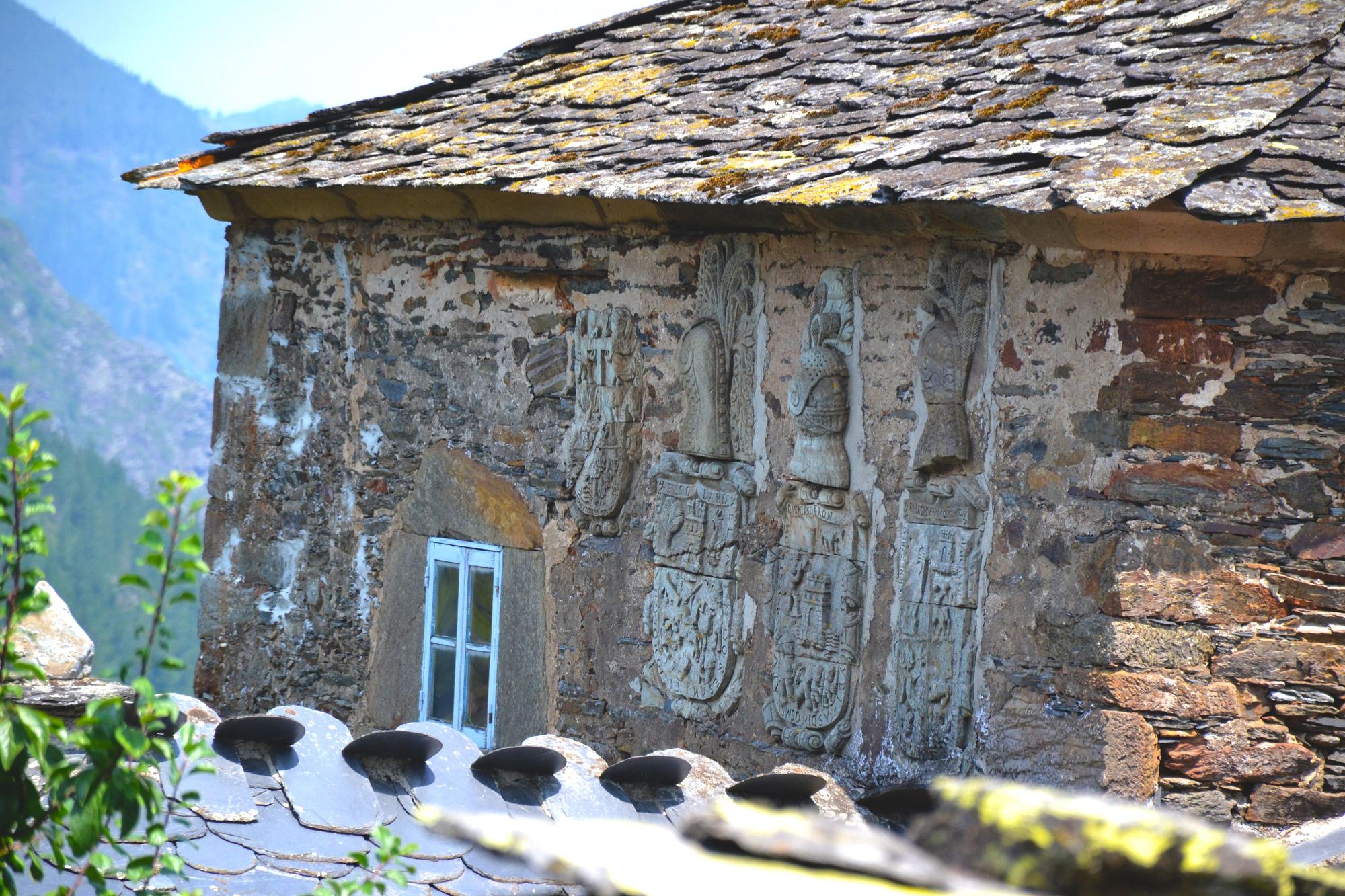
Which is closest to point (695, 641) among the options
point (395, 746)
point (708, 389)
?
point (708, 389)

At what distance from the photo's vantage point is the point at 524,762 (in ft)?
11.0

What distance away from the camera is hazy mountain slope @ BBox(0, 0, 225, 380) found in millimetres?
66625

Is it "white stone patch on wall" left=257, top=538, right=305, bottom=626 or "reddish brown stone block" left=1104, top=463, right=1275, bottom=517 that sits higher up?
"reddish brown stone block" left=1104, top=463, right=1275, bottom=517

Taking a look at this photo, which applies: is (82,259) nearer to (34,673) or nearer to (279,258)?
(279,258)

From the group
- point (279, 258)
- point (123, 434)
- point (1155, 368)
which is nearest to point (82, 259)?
point (123, 434)

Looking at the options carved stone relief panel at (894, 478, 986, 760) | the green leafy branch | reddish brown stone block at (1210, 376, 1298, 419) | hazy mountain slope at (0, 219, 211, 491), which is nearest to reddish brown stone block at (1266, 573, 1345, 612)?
reddish brown stone block at (1210, 376, 1298, 419)

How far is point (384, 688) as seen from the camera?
683 cm

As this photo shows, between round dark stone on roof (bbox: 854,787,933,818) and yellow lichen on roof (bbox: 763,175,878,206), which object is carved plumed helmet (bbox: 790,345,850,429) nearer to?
yellow lichen on roof (bbox: 763,175,878,206)

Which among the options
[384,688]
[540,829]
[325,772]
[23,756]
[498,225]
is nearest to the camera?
[540,829]

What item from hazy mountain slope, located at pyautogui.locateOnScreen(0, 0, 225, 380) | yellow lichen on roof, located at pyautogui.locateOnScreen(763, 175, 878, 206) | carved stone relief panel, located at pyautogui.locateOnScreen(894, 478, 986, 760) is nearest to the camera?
yellow lichen on roof, located at pyautogui.locateOnScreen(763, 175, 878, 206)

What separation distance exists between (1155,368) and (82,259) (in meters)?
69.3

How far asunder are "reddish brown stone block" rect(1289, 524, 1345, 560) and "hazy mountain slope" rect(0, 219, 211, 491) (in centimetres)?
4980

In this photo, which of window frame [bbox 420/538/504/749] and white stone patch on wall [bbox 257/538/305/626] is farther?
white stone patch on wall [bbox 257/538/305/626]

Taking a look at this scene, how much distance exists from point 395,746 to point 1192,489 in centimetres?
235
